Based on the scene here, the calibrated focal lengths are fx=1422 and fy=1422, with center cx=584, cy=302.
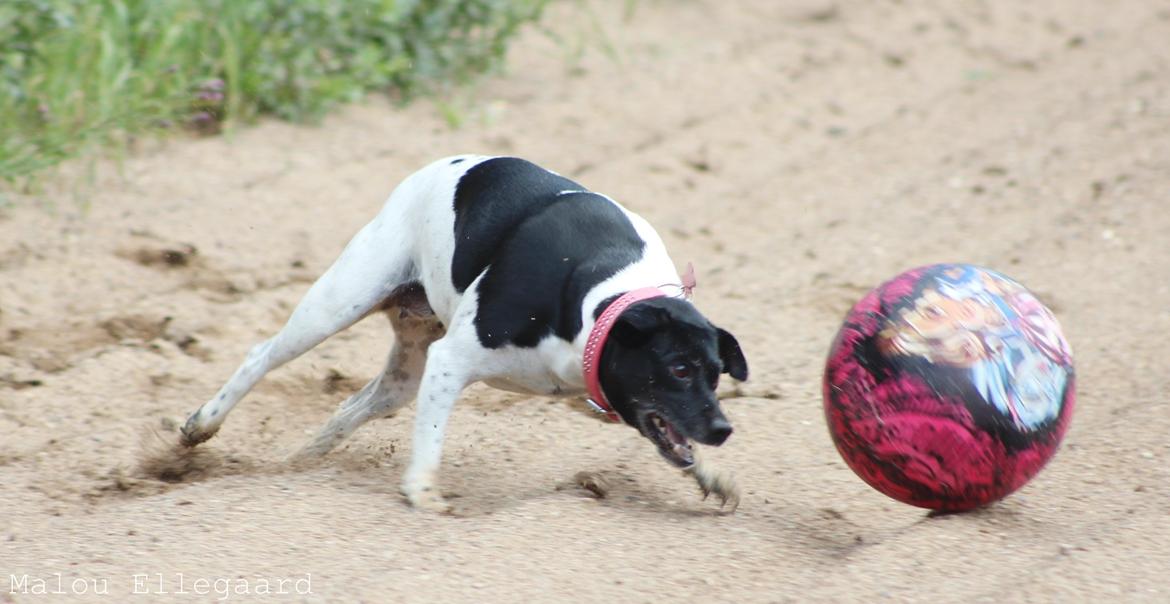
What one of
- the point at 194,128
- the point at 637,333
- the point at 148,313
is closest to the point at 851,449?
the point at 637,333

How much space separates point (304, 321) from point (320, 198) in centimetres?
247

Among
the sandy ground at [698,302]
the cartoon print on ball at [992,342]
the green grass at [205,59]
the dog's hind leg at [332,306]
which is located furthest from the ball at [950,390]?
the green grass at [205,59]

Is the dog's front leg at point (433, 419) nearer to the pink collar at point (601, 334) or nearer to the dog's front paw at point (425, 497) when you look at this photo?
the dog's front paw at point (425, 497)

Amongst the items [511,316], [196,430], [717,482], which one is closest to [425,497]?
[511,316]

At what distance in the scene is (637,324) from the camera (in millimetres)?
3951

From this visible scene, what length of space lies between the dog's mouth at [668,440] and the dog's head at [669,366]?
2cm

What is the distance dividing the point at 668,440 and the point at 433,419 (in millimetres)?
786

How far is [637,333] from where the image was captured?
3975 millimetres

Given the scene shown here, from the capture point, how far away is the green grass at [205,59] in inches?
276

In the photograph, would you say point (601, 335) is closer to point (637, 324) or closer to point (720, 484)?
point (637, 324)

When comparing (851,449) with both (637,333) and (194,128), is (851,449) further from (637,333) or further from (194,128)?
(194,128)

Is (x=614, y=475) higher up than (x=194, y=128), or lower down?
lower down

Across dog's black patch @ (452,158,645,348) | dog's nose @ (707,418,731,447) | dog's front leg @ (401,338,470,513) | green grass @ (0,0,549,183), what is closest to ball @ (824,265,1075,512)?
dog's nose @ (707,418,731,447)

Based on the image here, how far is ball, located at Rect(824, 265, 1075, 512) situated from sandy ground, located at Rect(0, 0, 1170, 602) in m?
0.20
